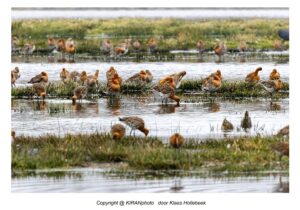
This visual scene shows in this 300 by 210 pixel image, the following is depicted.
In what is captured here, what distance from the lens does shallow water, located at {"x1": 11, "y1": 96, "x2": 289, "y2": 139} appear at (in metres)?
18.8

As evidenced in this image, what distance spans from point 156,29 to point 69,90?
19578 mm

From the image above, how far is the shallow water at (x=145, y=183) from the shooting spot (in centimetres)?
1425

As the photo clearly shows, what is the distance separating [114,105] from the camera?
22.6 metres

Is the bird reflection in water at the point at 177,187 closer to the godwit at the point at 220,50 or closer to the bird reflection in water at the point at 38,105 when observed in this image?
the bird reflection in water at the point at 38,105

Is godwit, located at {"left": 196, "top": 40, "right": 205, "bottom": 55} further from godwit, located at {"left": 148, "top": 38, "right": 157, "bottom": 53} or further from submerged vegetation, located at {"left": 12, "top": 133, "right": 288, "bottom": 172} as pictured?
submerged vegetation, located at {"left": 12, "top": 133, "right": 288, "bottom": 172}

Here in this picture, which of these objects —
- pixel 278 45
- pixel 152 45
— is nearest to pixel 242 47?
pixel 278 45

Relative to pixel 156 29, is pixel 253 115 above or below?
below

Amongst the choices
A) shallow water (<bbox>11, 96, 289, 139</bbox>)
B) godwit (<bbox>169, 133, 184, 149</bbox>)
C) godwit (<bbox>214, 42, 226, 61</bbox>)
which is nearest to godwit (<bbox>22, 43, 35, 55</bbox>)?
godwit (<bbox>214, 42, 226, 61</bbox>)

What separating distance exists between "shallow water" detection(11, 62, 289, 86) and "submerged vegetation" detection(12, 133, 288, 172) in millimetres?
10192
